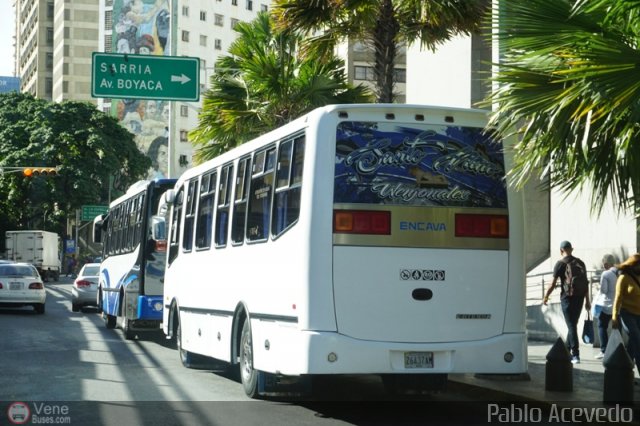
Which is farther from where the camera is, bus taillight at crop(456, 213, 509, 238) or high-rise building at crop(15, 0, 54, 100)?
high-rise building at crop(15, 0, 54, 100)

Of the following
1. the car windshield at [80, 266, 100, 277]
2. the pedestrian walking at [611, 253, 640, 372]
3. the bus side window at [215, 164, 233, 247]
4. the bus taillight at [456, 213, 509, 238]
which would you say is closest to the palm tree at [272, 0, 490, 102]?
the bus side window at [215, 164, 233, 247]

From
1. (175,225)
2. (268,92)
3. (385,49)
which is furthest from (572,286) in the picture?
(268,92)

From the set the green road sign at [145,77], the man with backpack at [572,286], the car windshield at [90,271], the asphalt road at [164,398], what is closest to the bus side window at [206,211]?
the asphalt road at [164,398]

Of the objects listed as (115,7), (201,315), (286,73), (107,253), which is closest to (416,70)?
(286,73)

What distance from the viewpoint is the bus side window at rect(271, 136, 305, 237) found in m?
11.1

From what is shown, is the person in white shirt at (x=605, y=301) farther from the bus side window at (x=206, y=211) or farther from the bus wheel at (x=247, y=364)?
the bus side window at (x=206, y=211)

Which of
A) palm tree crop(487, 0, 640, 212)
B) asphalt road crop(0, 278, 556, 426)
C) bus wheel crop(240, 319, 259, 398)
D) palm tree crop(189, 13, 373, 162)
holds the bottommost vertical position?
asphalt road crop(0, 278, 556, 426)

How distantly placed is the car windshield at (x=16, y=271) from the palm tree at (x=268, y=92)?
36.5ft

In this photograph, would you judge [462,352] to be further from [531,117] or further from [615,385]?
[531,117]

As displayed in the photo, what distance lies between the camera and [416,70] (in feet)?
94.4

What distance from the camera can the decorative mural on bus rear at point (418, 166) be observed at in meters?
10.8

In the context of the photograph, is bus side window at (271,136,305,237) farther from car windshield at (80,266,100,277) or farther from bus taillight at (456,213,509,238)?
car windshield at (80,266,100,277)

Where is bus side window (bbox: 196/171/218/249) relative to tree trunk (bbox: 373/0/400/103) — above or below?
below
